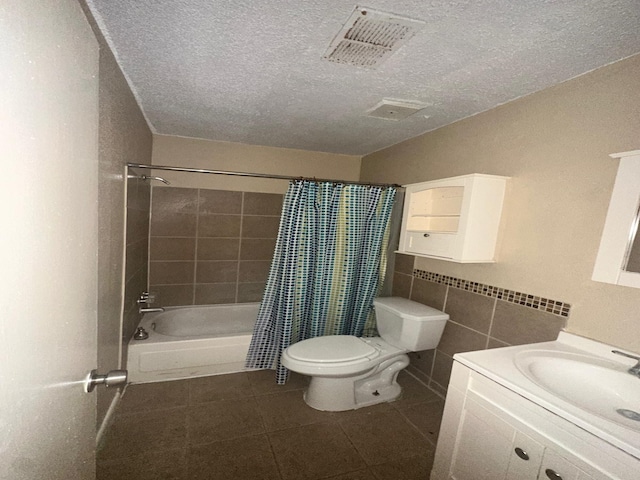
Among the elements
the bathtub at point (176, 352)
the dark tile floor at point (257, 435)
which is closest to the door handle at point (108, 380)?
the dark tile floor at point (257, 435)

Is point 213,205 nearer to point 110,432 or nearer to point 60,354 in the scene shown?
point 110,432

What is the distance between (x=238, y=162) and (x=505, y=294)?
8.24ft

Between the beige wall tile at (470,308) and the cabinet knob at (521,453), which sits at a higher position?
the beige wall tile at (470,308)

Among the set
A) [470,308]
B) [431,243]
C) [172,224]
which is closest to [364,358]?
[470,308]

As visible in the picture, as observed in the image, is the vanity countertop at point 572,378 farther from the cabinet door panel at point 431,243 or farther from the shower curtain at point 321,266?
the shower curtain at point 321,266

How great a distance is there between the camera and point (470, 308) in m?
1.87

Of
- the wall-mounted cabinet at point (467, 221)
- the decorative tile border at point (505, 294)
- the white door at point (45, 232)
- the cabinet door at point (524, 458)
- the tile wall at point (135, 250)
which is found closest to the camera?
the white door at point (45, 232)

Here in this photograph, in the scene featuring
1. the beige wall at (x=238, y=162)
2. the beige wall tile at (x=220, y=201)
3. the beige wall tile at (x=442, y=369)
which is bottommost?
the beige wall tile at (x=442, y=369)

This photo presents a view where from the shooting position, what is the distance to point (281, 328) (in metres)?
2.20

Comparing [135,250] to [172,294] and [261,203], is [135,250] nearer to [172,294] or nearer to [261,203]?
[172,294]

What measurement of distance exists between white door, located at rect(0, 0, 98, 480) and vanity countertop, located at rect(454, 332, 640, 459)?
129 cm

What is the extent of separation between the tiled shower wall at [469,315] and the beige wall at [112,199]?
6.62 feet

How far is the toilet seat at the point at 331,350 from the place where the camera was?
72.1 inches

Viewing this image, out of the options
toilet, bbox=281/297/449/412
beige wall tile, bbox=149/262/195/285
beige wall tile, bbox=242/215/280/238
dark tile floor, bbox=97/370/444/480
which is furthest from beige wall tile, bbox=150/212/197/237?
toilet, bbox=281/297/449/412
